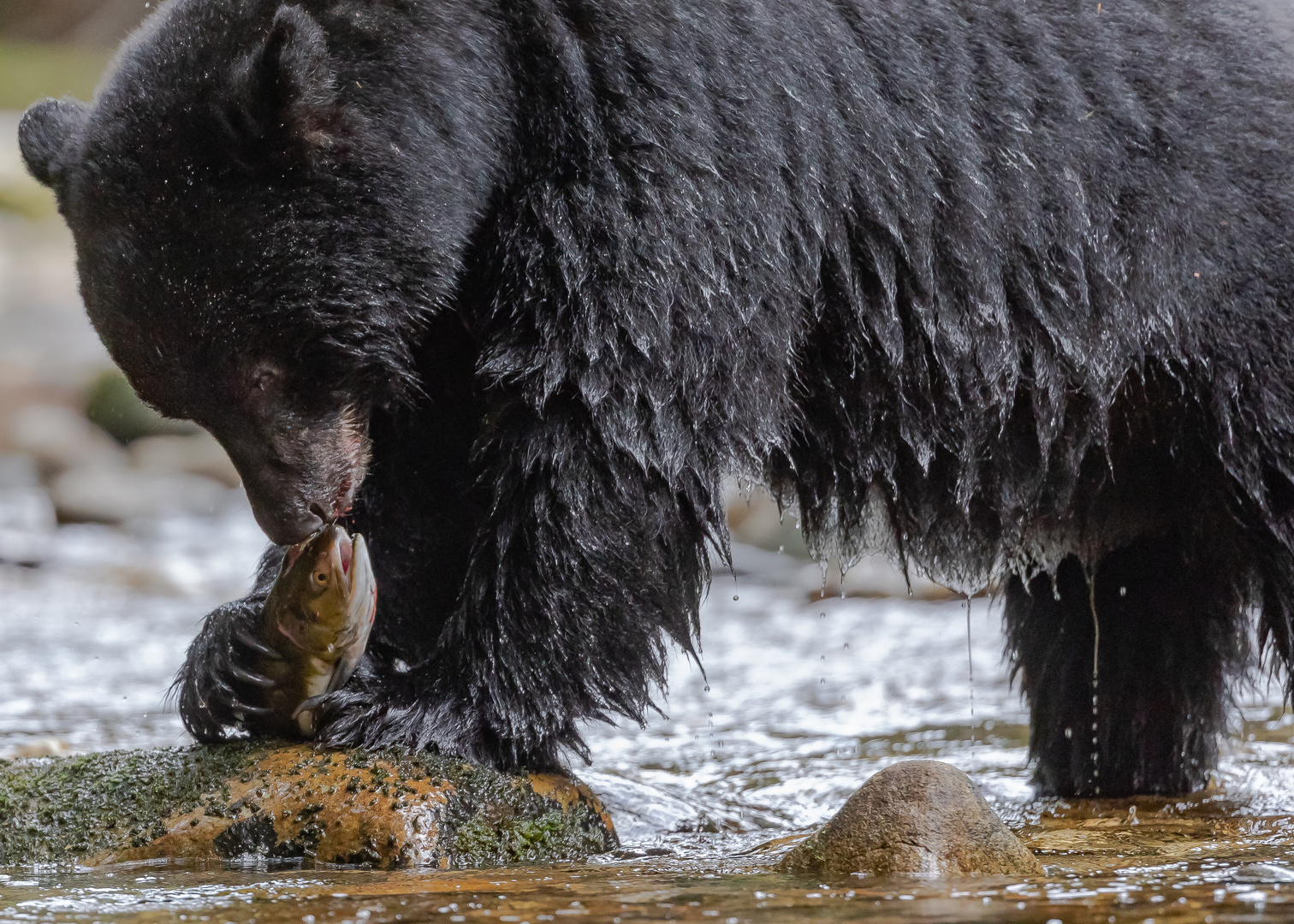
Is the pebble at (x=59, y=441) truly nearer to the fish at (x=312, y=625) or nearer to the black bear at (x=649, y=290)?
the black bear at (x=649, y=290)

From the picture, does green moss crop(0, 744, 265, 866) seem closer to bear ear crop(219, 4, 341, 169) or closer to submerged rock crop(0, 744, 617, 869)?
submerged rock crop(0, 744, 617, 869)

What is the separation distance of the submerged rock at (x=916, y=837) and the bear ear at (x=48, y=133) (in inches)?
90.6

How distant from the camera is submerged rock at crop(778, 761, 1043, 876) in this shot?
2689 millimetres

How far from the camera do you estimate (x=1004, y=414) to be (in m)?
3.74

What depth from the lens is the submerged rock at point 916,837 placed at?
2.69m

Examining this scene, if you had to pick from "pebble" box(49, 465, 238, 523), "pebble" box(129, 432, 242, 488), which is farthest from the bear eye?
"pebble" box(129, 432, 242, 488)

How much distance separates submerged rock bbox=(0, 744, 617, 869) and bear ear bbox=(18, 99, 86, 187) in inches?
56.1

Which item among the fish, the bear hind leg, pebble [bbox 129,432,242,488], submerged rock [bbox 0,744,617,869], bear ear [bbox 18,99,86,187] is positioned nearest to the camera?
submerged rock [bbox 0,744,617,869]

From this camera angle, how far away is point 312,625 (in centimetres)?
333

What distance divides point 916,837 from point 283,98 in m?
1.92

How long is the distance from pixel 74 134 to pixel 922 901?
2.50m

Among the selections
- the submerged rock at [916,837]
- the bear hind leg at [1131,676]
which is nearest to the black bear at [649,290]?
the bear hind leg at [1131,676]

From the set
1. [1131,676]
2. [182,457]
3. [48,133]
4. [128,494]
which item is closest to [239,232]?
[48,133]

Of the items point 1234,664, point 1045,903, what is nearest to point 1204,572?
point 1234,664
